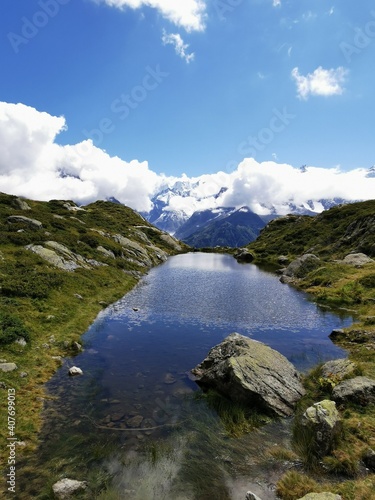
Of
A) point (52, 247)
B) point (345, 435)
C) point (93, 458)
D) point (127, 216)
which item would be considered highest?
point (127, 216)

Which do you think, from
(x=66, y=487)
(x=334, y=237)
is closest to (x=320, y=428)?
(x=66, y=487)

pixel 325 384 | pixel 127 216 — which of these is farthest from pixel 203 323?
pixel 127 216

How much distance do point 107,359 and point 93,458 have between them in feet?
42.8

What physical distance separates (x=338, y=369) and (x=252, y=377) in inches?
303

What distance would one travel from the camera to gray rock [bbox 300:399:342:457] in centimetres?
1623

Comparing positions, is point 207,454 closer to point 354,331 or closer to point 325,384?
point 325,384

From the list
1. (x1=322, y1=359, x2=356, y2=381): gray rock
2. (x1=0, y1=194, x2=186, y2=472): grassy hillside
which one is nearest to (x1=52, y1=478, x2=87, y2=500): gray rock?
(x1=0, y1=194, x2=186, y2=472): grassy hillside

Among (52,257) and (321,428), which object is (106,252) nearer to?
(52,257)

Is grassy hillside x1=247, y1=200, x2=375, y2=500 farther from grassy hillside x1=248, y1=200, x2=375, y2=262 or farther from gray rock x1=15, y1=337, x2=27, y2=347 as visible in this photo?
gray rock x1=15, y1=337, x2=27, y2=347

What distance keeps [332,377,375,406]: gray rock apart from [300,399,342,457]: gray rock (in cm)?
321

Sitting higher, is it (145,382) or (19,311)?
(19,311)

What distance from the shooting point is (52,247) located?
5794cm

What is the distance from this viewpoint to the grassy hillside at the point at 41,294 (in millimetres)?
22194

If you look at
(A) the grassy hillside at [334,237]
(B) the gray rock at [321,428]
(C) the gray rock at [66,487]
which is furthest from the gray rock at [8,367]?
(A) the grassy hillside at [334,237]
